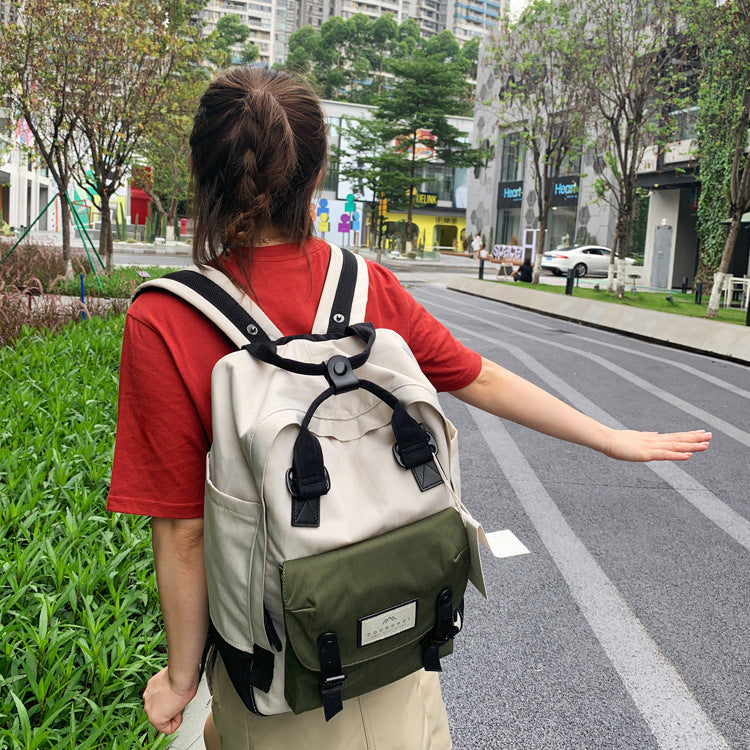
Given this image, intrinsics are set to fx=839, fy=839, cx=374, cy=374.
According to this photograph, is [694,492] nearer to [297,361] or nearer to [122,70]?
[297,361]

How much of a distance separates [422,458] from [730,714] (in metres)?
2.38

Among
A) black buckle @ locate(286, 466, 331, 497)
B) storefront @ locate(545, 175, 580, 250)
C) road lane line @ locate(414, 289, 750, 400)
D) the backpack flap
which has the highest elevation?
storefront @ locate(545, 175, 580, 250)

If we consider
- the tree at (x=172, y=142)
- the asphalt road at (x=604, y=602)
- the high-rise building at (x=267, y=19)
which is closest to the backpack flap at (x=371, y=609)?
the tree at (x=172, y=142)

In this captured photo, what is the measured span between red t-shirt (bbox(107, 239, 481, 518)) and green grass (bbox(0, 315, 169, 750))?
129 centimetres

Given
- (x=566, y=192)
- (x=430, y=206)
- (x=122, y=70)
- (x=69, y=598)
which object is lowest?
(x=69, y=598)

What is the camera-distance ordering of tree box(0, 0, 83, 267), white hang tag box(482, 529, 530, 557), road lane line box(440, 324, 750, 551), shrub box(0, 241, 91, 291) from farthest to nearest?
shrub box(0, 241, 91, 291) < tree box(0, 0, 83, 267) < road lane line box(440, 324, 750, 551) < white hang tag box(482, 529, 530, 557)

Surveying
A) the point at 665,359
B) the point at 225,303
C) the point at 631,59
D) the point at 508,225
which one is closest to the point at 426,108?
the point at 508,225

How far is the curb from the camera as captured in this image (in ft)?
44.1

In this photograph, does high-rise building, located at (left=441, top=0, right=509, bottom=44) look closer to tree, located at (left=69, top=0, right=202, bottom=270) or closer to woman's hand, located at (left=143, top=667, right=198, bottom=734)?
tree, located at (left=69, top=0, right=202, bottom=270)

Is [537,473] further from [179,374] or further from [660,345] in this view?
[660,345]

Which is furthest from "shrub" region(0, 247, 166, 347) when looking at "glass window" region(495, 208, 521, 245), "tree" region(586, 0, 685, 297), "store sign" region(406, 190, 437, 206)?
"store sign" region(406, 190, 437, 206)

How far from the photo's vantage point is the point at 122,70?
16.2 metres

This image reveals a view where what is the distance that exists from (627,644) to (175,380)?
2803 millimetres

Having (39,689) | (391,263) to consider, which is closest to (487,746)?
(39,689)
